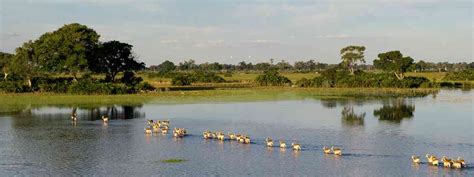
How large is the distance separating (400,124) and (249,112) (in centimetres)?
1433

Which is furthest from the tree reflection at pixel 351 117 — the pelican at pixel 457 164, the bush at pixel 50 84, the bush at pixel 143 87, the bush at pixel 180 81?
the bush at pixel 180 81

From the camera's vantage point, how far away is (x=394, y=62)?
10862cm

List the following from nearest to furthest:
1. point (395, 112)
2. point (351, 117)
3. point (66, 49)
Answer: point (351, 117) < point (395, 112) < point (66, 49)

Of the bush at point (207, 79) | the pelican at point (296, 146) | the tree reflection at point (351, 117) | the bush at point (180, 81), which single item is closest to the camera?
the pelican at point (296, 146)

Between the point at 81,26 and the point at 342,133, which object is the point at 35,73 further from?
the point at 342,133

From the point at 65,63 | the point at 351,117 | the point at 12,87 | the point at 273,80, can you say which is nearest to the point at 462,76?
the point at 273,80

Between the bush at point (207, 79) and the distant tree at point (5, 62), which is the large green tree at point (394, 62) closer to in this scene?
the bush at point (207, 79)

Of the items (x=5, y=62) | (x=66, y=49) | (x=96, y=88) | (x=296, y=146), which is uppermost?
(x=66, y=49)

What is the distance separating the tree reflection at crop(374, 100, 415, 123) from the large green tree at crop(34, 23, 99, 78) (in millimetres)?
37671

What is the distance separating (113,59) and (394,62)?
48107 mm

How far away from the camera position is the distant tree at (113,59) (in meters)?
84.8

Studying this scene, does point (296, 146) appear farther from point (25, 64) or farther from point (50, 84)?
point (25, 64)

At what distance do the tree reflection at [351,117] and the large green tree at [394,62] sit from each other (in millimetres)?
51950

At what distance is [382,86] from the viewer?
99.2m
